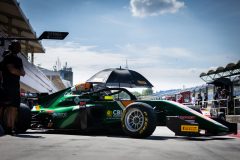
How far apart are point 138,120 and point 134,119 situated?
0.08 m

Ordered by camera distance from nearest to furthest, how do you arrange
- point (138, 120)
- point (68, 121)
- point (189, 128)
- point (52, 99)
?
point (189, 128)
point (138, 120)
point (68, 121)
point (52, 99)

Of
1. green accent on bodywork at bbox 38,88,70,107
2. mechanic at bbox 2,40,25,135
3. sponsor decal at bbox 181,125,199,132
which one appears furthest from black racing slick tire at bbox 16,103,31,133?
sponsor decal at bbox 181,125,199,132

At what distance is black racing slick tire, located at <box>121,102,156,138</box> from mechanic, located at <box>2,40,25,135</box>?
183 cm

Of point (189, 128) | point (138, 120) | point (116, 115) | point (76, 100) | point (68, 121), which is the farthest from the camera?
point (76, 100)

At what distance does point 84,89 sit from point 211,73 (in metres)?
18.2

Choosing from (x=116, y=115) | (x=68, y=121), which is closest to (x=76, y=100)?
(x=68, y=121)

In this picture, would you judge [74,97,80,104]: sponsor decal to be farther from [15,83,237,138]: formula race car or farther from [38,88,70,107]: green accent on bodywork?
[38,88,70,107]: green accent on bodywork

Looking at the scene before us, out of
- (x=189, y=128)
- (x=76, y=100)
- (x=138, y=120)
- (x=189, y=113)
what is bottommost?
(x=189, y=128)

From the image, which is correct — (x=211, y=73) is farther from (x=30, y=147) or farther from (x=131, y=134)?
(x=30, y=147)

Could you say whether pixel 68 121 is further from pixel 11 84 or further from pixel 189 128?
pixel 189 128

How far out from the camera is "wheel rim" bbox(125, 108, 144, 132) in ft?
20.6

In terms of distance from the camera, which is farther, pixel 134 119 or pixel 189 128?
pixel 134 119

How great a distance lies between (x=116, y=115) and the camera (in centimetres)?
686

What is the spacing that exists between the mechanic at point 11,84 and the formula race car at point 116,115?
32.6 inches
